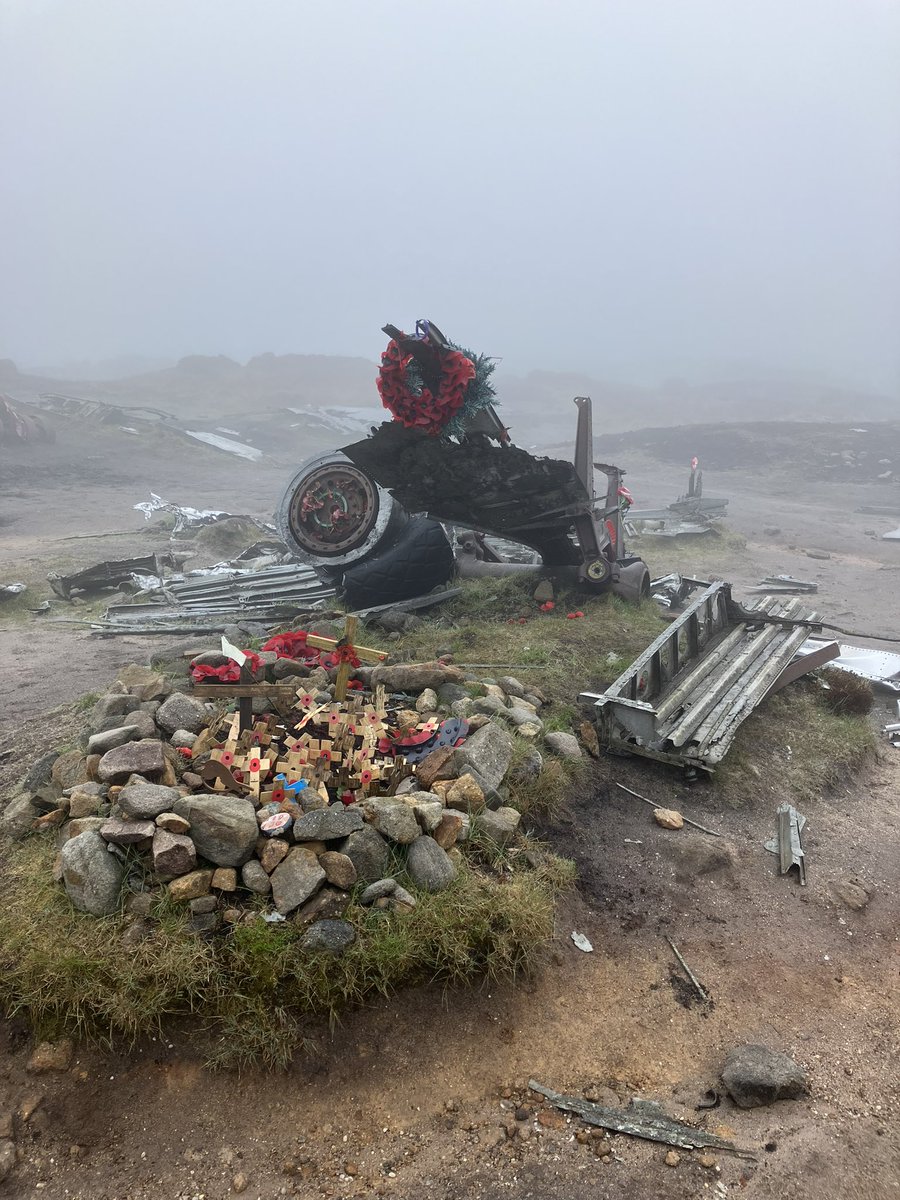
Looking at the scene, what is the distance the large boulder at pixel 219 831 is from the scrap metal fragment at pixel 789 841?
362cm

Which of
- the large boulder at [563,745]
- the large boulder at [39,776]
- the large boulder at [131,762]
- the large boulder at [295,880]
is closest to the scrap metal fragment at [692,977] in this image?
the large boulder at [563,745]

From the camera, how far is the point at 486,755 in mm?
4980

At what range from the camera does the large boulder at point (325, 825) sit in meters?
3.92

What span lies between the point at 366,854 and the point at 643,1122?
1777 mm

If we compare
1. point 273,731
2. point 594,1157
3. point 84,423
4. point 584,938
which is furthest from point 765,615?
point 84,423

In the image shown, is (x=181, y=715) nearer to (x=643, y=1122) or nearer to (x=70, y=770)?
(x=70, y=770)

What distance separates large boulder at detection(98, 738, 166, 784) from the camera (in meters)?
4.26

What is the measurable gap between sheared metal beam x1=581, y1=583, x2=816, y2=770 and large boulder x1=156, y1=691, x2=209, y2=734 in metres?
3.16

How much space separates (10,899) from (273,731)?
176 centimetres

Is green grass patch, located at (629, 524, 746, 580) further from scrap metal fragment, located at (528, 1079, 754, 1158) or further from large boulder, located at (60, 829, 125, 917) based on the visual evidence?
large boulder, located at (60, 829, 125, 917)

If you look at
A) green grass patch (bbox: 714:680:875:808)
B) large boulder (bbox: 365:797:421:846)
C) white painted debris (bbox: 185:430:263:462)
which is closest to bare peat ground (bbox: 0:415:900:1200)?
green grass patch (bbox: 714:680:875:808)

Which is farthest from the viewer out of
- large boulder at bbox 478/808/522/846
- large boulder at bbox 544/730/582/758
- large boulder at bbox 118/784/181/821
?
large boulder at bbox 544/730/582/758

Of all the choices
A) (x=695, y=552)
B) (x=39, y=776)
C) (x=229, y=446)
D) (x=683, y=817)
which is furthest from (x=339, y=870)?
(x=229, y=446)

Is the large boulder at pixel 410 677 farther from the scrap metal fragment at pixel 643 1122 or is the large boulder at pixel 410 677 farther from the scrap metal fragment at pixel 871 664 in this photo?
the scrap metal fragment at pixel 871 664
